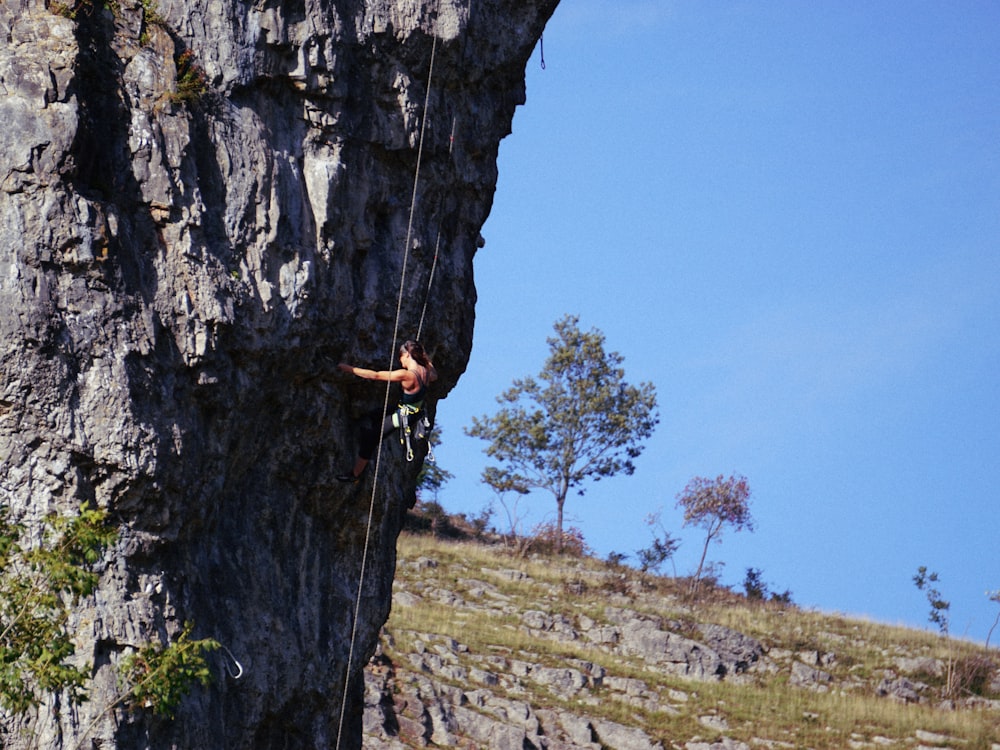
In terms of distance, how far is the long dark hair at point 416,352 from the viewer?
53.3 feet

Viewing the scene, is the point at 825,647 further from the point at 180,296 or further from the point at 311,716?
the point at 180,296

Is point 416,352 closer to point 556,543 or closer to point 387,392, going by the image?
point 387,392

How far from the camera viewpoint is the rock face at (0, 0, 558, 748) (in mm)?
12445

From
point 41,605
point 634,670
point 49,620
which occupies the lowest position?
point 634,670

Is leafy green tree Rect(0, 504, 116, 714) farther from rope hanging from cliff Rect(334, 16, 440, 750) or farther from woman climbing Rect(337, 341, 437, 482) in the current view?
rope hanging from cliff Rect(334, 16, 440, 750)

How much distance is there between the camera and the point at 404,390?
1634cm

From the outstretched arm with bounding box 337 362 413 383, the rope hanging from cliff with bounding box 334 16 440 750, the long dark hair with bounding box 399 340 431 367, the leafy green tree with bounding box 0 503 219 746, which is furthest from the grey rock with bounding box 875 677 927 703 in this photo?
the leafy green tree with bounding box 0 503 219 746

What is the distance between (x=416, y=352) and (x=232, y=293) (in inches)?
122

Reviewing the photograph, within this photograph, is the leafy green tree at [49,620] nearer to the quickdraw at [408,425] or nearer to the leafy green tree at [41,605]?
the leafy green tree at [41,605]

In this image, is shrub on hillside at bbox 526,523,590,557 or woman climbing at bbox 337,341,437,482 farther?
shrub on hillside at bbox 526,523,590,557

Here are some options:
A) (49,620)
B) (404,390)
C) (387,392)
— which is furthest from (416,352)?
(49,620)

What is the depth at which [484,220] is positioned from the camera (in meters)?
18.8

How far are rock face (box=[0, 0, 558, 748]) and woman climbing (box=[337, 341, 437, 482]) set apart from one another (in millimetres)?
209

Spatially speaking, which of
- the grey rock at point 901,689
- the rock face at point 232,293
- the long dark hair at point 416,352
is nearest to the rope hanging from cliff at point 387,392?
the rock face at point 232,293
